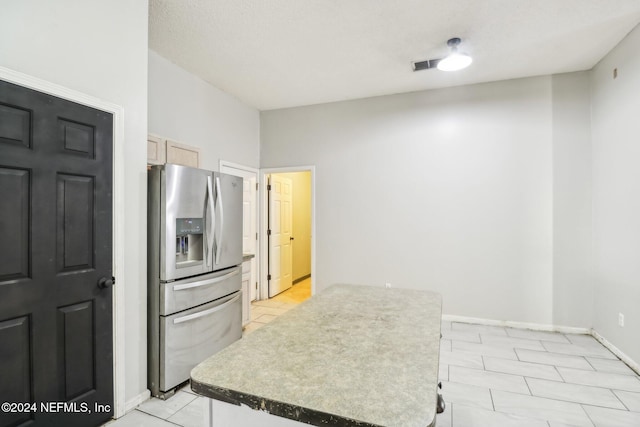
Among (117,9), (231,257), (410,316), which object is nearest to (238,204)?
(231,257)

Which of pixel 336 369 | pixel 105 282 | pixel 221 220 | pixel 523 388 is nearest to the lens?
pixel 336 369

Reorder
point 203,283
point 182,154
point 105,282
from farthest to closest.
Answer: point 182,154
point 203,283
point 105,282

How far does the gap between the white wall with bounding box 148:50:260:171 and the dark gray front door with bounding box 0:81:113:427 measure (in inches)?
56.5

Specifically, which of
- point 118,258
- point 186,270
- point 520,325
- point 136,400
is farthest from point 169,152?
point 520,325

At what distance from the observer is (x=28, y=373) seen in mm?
1705

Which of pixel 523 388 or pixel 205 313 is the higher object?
pixel 205 313

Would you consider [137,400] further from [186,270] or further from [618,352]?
[618,352]

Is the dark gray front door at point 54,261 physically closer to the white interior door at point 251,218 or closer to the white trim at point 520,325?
the white interior door at point 251,218

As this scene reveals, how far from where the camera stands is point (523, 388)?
251 centimetres

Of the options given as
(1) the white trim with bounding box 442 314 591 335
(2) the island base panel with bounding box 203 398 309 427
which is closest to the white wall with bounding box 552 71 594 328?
(1) the white trim with bounding box 442 314 591 335

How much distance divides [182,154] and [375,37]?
239cm

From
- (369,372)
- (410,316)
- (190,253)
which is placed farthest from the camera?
(190,253)

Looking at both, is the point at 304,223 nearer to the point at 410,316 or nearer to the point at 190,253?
the point at 190,253

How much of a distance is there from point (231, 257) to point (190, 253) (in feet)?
1.40
